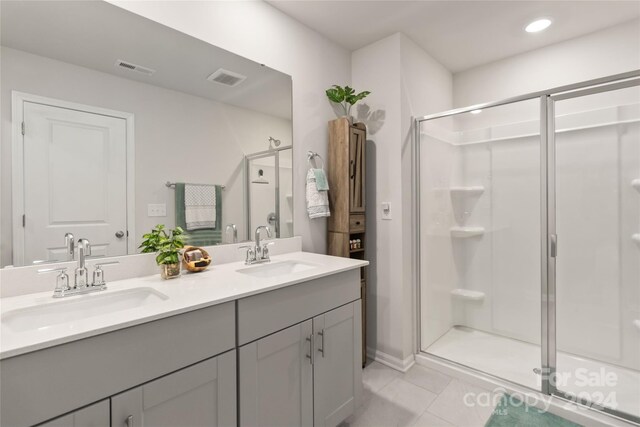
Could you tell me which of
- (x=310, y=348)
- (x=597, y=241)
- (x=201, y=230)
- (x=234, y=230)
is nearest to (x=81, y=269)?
(x=201, y=230)

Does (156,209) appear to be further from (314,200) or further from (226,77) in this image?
(314,200)

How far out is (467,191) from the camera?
2.69 meters

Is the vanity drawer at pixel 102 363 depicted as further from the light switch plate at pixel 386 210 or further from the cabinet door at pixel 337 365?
the light switch plate at pixel 386 210

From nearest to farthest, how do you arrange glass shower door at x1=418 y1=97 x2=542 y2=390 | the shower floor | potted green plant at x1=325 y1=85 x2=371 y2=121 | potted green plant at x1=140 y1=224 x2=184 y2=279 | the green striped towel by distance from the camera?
potted green plant at x1=140 y1=224 x2=184 y2=279 → the green striped towel → the shower floor → potted green plant at x1=325 y1=85 x2=371 y2=121 → glass shower door at x1=418 y1=97 x2=542 y2=390

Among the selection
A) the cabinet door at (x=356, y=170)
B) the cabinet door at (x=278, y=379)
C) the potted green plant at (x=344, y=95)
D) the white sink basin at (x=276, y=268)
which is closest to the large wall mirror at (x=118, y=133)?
the white sink basin at (x=276, y=268)

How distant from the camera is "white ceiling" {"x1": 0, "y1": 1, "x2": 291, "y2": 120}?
1.23 metres

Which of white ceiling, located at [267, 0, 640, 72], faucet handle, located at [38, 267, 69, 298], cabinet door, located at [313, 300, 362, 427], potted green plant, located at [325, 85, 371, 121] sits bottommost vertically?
cabinet door, located at [313, 300, 362, 427]

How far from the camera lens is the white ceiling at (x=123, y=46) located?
4.04 feet

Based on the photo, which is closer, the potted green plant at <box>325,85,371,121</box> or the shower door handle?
the shower door handle

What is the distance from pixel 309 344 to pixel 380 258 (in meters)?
1.14

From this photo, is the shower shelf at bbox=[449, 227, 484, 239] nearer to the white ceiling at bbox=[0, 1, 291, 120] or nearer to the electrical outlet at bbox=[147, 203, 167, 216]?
the white ceiling at bbox=[0, 1, 291, 120]

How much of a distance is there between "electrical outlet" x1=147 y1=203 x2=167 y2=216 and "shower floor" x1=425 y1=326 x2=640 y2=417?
2.20m

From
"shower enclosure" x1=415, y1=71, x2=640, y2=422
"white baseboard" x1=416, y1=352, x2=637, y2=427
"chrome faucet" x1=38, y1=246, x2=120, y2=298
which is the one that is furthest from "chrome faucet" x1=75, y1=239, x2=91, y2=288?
"white baseboard" x1=416, y1=352, x2=637, y2=427

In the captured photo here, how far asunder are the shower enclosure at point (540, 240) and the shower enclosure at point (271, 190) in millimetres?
1060
